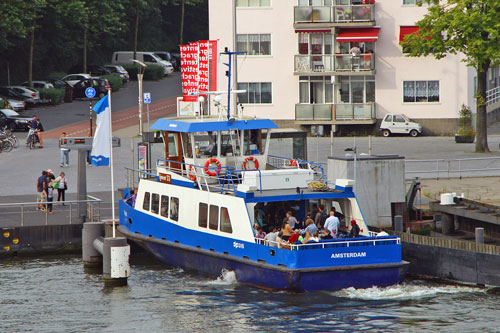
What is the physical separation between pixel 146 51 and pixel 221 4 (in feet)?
122

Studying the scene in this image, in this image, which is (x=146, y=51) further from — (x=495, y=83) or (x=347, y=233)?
(x=347, y=233)

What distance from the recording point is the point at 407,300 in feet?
77.5

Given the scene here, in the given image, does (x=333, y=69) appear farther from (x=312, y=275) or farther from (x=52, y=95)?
(x=312, y=275)

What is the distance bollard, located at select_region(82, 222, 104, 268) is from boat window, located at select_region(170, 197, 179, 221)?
2.48 m

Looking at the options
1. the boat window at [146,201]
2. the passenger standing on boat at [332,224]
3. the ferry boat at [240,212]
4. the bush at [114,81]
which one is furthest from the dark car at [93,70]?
the passenger standing on boat at [332,224]

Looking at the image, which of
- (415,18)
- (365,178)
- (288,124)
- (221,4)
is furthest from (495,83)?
(365,178)

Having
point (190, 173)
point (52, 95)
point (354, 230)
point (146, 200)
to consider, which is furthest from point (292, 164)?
point (52, 95)

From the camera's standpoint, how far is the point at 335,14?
5781 cm

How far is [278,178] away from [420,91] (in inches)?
1375

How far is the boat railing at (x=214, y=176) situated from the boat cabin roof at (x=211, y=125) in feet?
3.69

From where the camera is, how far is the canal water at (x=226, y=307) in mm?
21688

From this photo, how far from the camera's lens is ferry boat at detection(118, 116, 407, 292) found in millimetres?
23547

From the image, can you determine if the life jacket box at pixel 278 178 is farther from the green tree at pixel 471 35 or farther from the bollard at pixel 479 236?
the green tree at pixel 471 35

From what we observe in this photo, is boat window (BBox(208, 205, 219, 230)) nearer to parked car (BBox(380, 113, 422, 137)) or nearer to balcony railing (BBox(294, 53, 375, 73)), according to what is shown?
parked car (BBox(380, 113, 422, 137))
